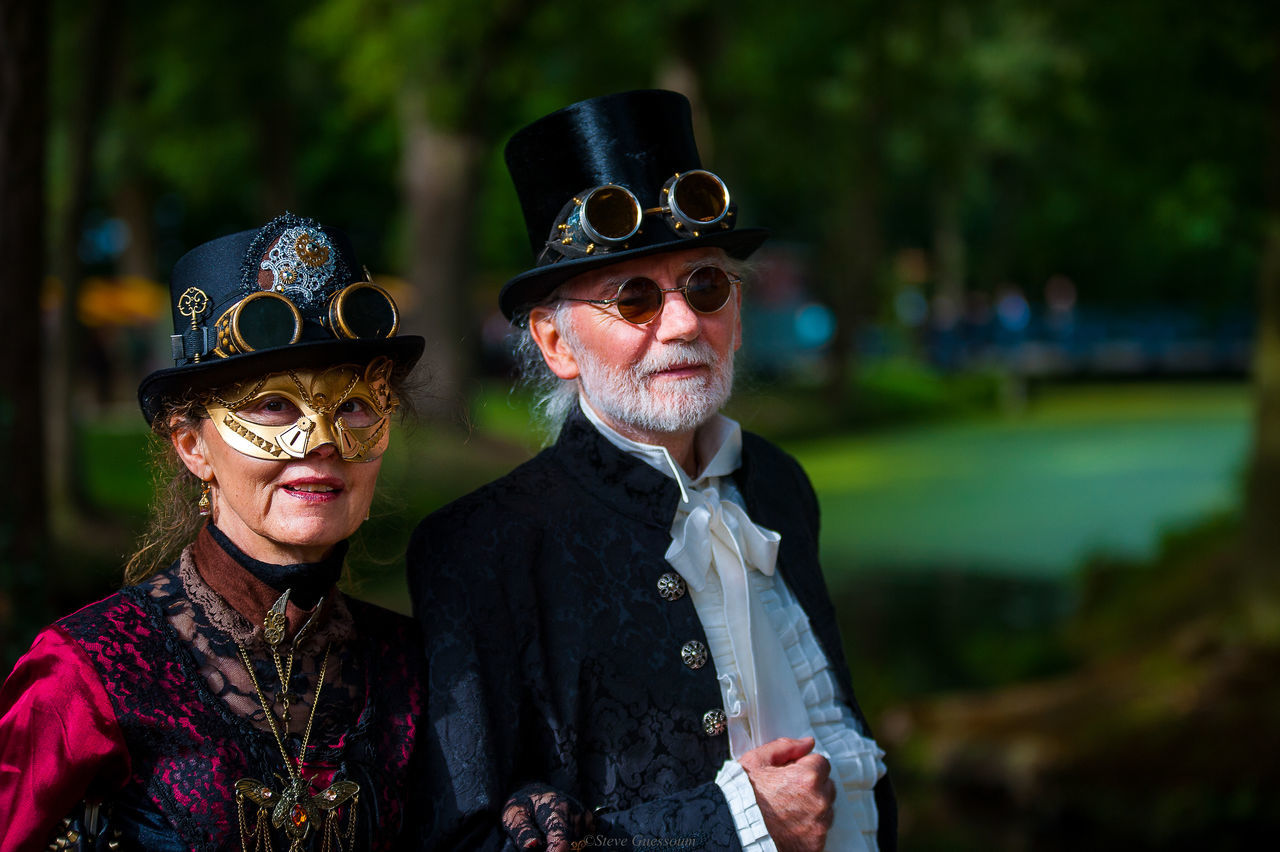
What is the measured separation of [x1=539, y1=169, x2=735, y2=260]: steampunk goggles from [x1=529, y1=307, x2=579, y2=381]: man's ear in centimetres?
16

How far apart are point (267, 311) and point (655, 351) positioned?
2.47 ft

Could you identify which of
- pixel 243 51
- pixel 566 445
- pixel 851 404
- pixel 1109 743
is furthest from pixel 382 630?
pixel 851 404

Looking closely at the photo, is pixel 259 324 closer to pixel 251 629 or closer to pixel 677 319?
pixel 251 629

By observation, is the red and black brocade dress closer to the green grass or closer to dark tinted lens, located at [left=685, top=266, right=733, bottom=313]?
dark tinted lens, located at [left=685, top=266, right=733, bottom=313]

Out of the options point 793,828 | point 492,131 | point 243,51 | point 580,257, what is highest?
point 243,51

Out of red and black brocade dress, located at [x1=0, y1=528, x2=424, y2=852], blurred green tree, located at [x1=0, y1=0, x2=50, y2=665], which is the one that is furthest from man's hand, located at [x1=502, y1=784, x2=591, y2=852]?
blurred green tree, located at [x1=0, y1=0, x2=50, y2=665]

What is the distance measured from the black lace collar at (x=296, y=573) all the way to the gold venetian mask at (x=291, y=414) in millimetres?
163

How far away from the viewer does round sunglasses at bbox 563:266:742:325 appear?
253cm

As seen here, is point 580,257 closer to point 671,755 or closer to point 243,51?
point 671,755

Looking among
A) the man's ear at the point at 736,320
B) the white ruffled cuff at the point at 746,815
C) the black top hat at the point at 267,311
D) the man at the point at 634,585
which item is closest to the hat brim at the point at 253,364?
the black top hat at the point at 267,311

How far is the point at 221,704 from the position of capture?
2.10m

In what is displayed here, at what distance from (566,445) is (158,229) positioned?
3177 cm

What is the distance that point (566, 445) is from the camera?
2.68 m

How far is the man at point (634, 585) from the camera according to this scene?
2309 millimetres
